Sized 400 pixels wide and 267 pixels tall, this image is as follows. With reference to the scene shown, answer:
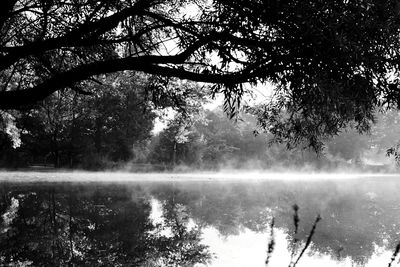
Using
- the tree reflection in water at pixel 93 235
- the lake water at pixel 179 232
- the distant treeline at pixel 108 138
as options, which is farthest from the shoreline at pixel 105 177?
the tree reflection in water at pixel 93 235

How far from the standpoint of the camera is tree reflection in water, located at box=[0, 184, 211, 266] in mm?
7457

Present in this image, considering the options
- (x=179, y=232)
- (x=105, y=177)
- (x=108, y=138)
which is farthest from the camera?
(x=108, y=138)

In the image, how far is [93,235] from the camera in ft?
31.6

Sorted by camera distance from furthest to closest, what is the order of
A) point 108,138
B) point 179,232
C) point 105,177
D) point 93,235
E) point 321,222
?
point 108,138 < point 105,177 < point 321,222 < point 179,232 < point 93,235

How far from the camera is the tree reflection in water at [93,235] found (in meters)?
7.46

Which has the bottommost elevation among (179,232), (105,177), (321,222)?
(321,222)

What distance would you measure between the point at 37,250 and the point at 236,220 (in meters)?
6.62

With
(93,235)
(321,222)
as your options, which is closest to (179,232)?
(93,235)

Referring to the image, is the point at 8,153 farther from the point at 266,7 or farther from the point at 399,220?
the point at 266,7

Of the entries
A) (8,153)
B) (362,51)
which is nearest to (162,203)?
(362,51)

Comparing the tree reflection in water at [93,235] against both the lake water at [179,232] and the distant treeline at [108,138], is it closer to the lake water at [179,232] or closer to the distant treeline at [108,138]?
the lake water at [179,232]

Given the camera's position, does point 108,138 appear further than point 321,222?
Yes

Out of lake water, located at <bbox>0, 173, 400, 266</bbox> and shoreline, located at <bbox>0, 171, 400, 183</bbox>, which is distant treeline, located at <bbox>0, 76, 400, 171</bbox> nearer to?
shoreline, located at <bbox>0, 171, 400, 183</bbox>

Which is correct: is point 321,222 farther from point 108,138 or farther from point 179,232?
point 108,138
